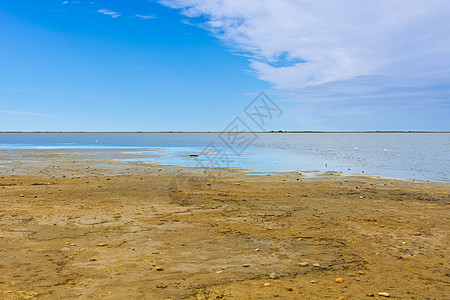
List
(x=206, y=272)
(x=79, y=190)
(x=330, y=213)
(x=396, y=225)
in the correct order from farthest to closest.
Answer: (x=79, y=190) < (x=330, y=213) < (x=396, y=225) < (x=206, y=272)

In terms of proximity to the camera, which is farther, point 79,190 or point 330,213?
point 79,190

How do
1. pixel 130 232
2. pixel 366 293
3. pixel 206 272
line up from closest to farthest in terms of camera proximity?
1. pixel 366 293
2. pixel 206 272
3. pixel 130 232

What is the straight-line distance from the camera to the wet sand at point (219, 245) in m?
6.24

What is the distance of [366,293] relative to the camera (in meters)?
6.10

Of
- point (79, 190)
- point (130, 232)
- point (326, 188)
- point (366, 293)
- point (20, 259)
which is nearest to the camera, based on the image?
point (366, 293)

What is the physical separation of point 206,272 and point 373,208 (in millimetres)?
9367

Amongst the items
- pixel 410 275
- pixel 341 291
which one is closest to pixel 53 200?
pixel 341 291

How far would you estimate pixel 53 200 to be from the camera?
46.4 feet

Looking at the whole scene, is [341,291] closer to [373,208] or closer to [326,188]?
[373,208]

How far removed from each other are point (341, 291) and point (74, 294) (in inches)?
192

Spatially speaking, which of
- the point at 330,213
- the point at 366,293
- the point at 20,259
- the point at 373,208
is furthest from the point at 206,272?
the point at 373,208

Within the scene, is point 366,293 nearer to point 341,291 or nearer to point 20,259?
point 341,291

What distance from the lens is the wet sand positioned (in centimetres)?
624

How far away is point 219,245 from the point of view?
8.64 metres
